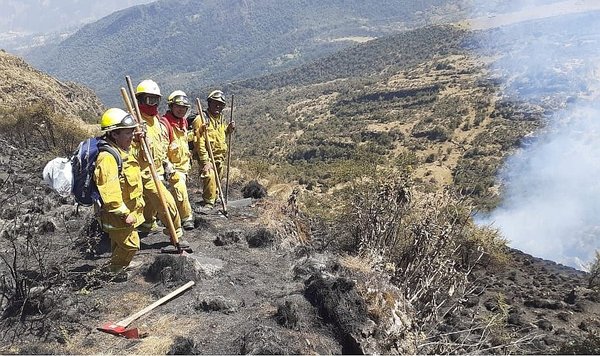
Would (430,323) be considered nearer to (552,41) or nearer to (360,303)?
(360,303)

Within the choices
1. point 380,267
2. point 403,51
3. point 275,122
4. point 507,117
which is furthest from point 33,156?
point 403,51

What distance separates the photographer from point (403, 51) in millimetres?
130750

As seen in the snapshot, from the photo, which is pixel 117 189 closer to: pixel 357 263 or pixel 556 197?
pixel 357 263

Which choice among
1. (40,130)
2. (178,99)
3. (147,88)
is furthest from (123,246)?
(40,130)

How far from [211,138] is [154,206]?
284 cm

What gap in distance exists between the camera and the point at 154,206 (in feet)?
21.9

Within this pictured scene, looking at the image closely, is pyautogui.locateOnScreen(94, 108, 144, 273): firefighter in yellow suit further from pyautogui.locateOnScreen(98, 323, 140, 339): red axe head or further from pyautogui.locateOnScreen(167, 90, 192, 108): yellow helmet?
pyautogui.locateOnScreen(167, 90, 192, 108): yellow helmet

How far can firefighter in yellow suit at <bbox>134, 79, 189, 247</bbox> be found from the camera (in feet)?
21.3

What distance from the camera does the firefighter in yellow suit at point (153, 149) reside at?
6.48 metres

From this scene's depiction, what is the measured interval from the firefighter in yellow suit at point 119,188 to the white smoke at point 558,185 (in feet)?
39.4

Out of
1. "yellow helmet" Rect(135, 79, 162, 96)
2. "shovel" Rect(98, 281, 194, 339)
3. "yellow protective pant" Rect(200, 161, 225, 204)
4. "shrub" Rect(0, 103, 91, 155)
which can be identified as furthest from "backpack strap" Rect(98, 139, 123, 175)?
"shrub" Rect(0, 103, 91, 155)

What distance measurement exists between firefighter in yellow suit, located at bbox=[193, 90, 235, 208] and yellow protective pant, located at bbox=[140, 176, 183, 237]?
1.81 metres

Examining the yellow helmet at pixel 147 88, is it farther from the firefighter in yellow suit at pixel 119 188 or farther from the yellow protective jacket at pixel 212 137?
the yellow protective jacket at pixel 212 137

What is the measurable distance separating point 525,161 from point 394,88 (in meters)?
45.6
